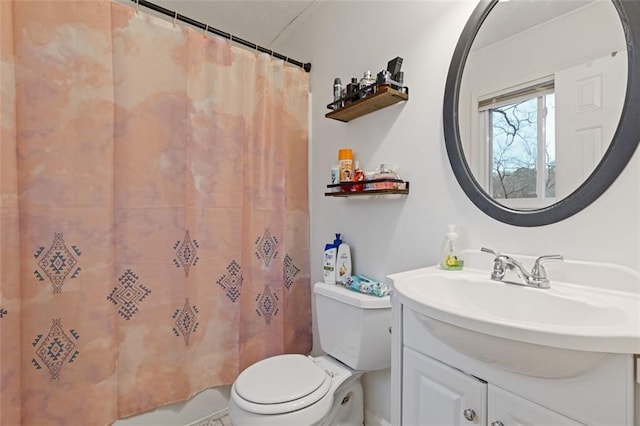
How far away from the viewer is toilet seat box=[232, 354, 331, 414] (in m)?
1.05

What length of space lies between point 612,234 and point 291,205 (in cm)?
137

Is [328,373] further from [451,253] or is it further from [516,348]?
[516,348]

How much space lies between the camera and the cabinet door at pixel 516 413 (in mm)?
576

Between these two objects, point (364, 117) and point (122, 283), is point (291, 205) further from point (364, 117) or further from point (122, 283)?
point (122, 283)

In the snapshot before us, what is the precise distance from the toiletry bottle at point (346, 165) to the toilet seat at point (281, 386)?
0.81 meters

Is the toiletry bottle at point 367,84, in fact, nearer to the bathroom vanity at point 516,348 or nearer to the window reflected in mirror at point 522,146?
the window reflected in mirror at point 522,146

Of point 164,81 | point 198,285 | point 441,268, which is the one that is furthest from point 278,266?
point 164,81

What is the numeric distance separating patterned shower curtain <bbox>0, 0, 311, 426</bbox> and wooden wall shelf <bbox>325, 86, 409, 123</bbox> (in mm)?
391

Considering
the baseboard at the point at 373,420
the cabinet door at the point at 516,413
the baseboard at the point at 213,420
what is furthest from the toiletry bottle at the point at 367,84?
the baseboard at the point at 213,420

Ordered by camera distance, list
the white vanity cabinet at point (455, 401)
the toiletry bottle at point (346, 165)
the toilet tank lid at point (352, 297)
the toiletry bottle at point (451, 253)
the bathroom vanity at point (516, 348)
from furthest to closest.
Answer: the toiletry bottle at point (346, 165) → the toilet tank lid at point (352, 297) → the toiletry bottle at point (451, 253) → the white vanity cabinet at point (455, 401) → the bathroom vanity at point (516, 348)

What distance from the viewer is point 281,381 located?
46.3 inches

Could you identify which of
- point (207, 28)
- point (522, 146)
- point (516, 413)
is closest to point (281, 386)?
point (516, 413)

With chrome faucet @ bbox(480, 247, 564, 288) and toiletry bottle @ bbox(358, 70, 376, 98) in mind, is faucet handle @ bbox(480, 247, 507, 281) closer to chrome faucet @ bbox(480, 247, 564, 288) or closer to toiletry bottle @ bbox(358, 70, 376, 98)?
chrome faucet @ bbox(480, 247, 564, 288)

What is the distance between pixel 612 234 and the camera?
2.51 feet
